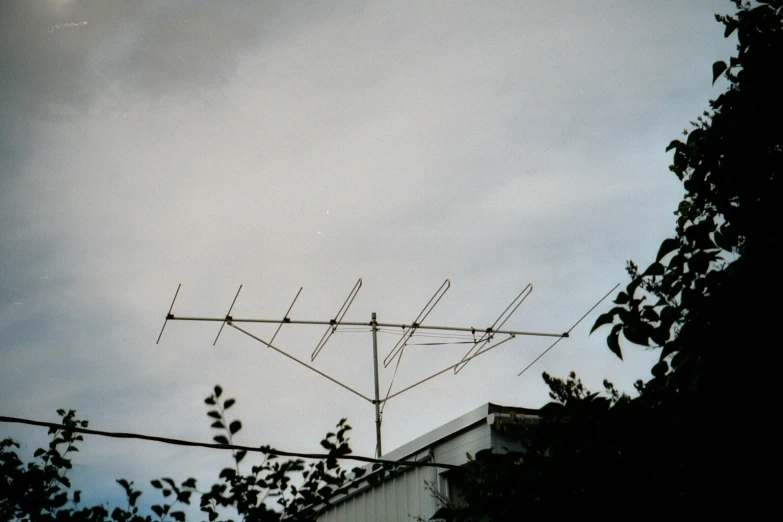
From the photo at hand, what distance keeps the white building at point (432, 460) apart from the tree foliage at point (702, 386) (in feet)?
8.99

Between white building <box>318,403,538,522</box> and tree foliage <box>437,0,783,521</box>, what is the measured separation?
2.74 m

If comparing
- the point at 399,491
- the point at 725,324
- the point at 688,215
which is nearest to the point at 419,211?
the point at 399,491

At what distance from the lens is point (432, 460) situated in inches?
278

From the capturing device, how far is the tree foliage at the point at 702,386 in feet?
9.73

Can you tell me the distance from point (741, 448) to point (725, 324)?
60 cm

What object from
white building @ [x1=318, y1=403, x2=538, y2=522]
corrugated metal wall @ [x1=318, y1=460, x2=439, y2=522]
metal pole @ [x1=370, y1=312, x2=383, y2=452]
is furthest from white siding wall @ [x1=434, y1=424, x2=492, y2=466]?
metal pole @ [x1=370, y1=312, x2=383, y2=452]

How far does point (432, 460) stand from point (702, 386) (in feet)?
14.6

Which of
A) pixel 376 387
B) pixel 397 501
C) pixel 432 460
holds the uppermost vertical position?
pixel 376 387

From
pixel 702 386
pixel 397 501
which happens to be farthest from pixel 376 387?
pixel 702 386

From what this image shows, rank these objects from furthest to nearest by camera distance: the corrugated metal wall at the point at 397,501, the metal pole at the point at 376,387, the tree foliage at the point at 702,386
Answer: the metal pole at the point at 376,387, the corrugated metal wall at the point at 397,501, the tree foliage at the point at 702,386

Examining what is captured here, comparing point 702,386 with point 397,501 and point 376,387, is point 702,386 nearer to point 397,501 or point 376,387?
point 397,501

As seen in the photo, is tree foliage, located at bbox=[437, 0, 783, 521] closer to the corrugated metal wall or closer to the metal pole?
the corrugated metal wall

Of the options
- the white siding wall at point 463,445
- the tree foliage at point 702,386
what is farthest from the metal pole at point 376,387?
the tree foliage at point 702,386

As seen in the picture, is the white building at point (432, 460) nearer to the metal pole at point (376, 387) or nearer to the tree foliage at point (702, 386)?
the metal pole at point (376, 387)
